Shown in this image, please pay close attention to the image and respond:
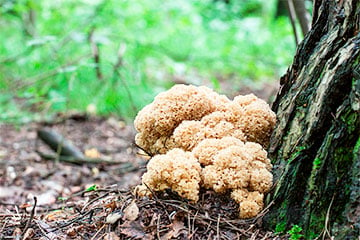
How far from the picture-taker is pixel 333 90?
252 cm

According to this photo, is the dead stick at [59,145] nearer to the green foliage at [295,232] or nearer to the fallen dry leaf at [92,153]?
the fallen dry leaf at [92,153]

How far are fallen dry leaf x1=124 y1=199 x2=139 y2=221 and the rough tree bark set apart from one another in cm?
80

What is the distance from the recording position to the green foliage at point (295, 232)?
248cm

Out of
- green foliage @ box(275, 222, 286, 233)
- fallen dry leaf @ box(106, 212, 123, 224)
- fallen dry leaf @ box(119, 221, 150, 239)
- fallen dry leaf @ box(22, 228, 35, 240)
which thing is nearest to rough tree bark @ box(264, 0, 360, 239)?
green foliage @ box(275, 222, 286, 233)

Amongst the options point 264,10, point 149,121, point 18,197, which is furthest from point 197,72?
point 149,121

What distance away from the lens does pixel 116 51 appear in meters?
8.73

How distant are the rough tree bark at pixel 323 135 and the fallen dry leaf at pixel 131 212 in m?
0.80

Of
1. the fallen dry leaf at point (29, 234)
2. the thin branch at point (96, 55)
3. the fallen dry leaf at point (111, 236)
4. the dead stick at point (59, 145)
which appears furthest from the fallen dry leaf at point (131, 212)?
the thin branch at point (96, 55)

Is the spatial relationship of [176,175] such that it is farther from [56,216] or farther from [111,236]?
[56,216]

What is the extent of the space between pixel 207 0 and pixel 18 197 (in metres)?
9.70

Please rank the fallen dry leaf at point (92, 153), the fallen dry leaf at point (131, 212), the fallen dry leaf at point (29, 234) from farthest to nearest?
the fallen dry leaf at point (92, 153)
the fallen dry leaf at point (29, 234)
the fallen dry leaf at point (131, 212)

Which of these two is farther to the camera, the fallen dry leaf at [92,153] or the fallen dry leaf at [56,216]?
the fallen dry leaf at [92,153]

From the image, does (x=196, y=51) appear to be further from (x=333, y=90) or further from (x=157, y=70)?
(x=333, y=90)

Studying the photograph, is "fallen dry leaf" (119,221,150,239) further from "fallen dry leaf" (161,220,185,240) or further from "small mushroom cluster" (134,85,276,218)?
"small mushroom cluster" (134,85,276,218)
